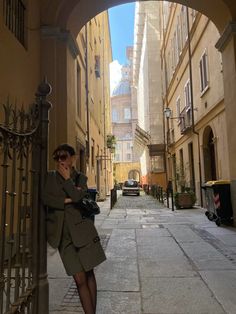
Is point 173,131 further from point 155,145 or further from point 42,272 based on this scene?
point 42,272

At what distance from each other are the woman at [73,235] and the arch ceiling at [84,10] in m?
6.74

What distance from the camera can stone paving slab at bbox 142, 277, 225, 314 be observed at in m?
3.94

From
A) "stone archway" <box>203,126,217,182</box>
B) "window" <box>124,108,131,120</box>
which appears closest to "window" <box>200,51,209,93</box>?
"stone archway" <box>203,126,217,182</box>

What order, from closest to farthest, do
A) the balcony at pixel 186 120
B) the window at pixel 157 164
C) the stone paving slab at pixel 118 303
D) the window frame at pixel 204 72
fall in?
the stone paving slab at pixel 118 303 < the window frame at pixel 204 72 < the balcony at pixel 186 120 < the window at pixel 157 164

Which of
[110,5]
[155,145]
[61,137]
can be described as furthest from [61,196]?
[155,145]

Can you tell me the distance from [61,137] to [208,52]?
8311 mm

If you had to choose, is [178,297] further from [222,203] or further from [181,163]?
[181,163]

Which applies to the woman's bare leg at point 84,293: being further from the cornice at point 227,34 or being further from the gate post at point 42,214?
the cornice at point 227,34

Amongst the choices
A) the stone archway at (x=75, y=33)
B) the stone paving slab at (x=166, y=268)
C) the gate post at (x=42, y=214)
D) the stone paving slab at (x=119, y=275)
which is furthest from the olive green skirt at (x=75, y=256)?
the stone archway at (x=75, y=33)

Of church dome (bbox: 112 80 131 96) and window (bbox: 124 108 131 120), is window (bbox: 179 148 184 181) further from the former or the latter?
church dome (bbox: 112 80 131 96)

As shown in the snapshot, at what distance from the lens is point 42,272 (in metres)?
3.70

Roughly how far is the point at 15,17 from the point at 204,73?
32.1 ft

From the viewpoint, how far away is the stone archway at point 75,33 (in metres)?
9.10

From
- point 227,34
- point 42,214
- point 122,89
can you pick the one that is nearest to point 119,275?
point 42,214
